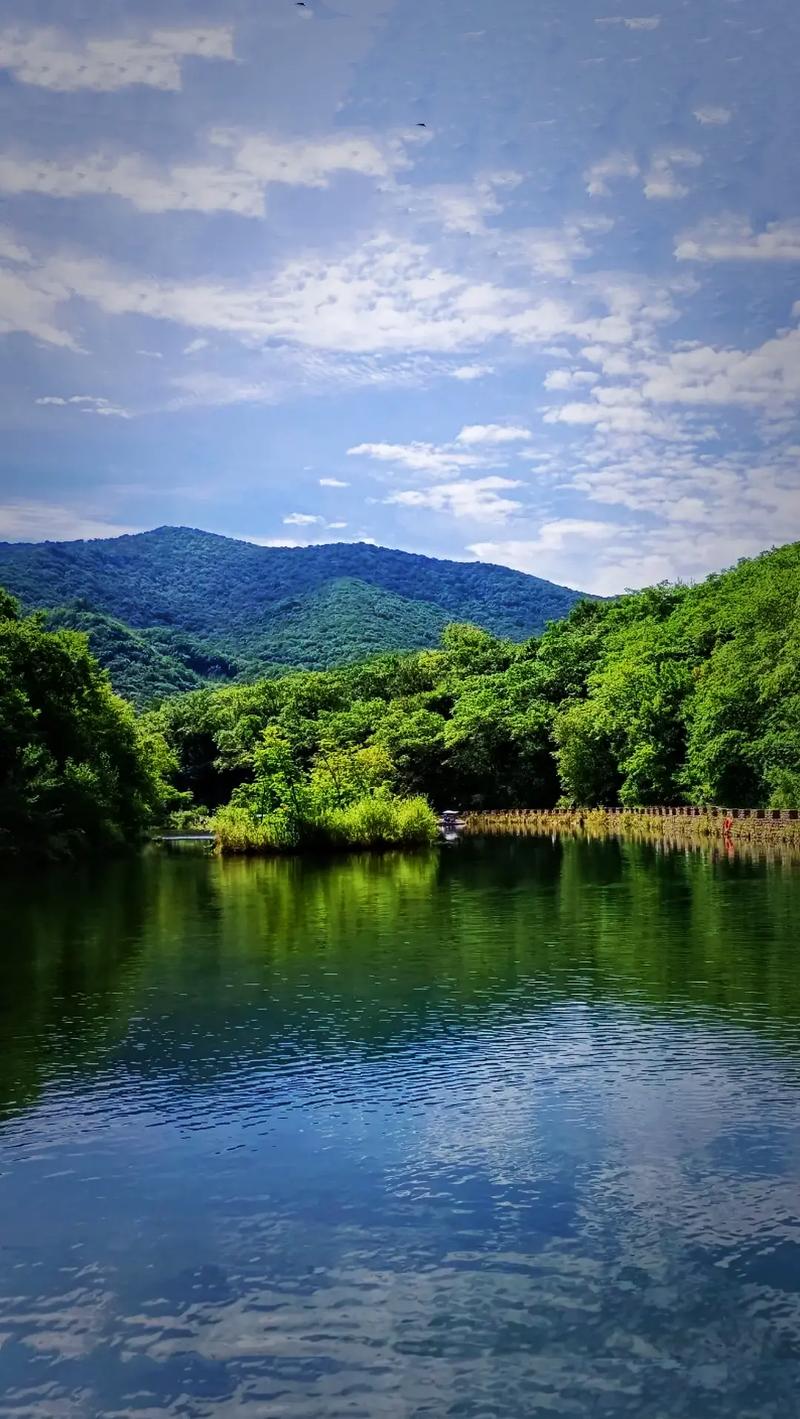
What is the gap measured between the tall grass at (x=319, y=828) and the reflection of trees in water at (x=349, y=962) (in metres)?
11.2

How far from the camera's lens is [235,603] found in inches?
6791

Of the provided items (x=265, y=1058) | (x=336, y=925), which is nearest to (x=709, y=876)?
(x=336, y=925)

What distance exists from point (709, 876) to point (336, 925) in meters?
13.7

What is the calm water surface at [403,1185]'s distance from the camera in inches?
238

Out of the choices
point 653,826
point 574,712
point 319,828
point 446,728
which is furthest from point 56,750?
point 446,728

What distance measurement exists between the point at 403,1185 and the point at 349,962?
9.35 metres

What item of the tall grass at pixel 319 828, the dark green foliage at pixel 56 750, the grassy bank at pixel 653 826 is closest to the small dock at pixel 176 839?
the dark green foliage at pixel 56 750

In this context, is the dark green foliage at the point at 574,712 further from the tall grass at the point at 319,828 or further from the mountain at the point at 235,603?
the mountain at the point at 235,603

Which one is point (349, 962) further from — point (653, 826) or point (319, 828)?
point (653, 826)

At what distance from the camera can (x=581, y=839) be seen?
189 ft

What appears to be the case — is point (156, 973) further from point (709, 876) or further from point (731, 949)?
point (709, 876)

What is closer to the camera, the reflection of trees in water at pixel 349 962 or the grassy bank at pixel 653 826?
the reflection of trees in water at pixel 349 962

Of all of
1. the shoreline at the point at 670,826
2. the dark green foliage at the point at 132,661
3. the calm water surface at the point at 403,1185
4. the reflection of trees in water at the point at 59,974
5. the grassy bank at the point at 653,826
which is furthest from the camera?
the dark green foliage at the point at 132,661

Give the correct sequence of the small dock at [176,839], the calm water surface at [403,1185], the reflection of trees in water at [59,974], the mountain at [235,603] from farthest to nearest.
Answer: the mountain at [235,603]
the small dock at [176,839]
the reflection of trees in water at [59,974]
the calm water surface at [403,1185]
